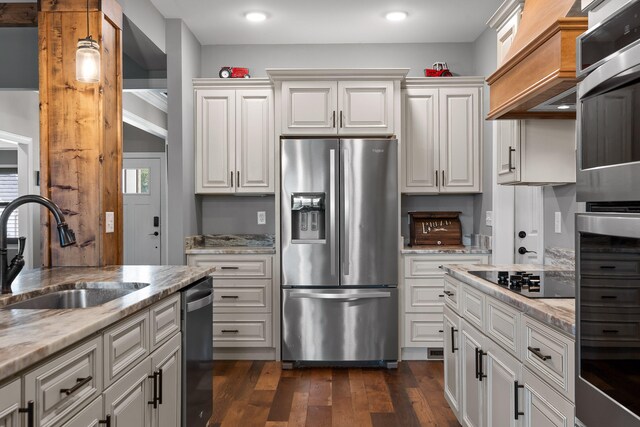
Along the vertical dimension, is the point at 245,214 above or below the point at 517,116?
below

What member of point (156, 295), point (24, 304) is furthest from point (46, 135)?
point (156, 295)

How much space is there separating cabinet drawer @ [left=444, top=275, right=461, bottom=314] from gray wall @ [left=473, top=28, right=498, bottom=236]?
4.56 ft

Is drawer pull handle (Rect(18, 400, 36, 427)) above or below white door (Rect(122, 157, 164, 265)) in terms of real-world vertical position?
below

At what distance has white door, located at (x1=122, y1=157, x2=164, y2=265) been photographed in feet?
23.2

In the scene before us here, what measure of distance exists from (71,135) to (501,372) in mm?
2385

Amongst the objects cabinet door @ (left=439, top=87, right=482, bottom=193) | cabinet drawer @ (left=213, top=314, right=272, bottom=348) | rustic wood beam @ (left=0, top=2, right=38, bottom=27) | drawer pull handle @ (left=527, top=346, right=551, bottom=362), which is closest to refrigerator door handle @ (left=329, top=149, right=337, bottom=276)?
cabinet drawer @ (left=213, top=314, right=272, bottom=348)

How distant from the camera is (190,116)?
4.34 m

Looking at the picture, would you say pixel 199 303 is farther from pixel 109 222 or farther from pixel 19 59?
pixel 19 59

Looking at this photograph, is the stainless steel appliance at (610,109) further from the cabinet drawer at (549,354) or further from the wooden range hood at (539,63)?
the wooden range hood at (539,63)

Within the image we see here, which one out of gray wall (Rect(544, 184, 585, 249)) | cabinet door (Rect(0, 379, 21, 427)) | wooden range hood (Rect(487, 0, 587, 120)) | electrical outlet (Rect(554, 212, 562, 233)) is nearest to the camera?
cabinet door (Rect(0, 379, 21, 427))

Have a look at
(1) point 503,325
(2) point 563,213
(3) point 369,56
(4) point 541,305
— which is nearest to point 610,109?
(4) point 541,305

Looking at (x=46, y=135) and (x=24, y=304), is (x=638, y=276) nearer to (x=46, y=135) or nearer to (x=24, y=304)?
(x=24, y=304)

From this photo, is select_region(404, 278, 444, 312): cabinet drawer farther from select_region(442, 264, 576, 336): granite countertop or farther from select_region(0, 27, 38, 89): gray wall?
select_region(0, 27, 38, 89): gray wall

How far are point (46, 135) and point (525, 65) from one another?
2.36 metres
